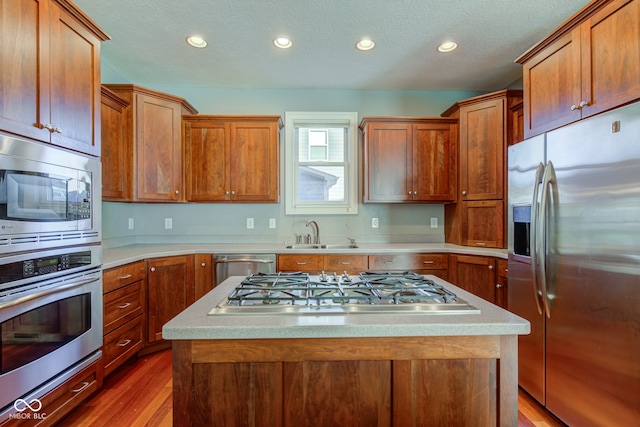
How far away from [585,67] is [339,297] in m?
1.91

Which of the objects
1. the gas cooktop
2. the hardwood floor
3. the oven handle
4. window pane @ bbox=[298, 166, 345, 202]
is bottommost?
the hardwood floor

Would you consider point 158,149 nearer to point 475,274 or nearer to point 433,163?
point 433,163

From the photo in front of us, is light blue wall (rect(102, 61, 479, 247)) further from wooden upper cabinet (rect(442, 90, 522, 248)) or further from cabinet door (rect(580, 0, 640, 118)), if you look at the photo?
cabinet door (rect(580, 0, 640, 118))

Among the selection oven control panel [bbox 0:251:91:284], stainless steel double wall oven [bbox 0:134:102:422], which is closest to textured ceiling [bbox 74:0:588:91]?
stainless steel double wall oven [bbox 0:134:102:422]

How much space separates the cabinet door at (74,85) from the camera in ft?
5.22

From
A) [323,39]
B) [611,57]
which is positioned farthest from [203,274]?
[611,57]

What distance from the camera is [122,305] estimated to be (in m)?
2.17

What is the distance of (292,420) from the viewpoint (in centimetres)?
94

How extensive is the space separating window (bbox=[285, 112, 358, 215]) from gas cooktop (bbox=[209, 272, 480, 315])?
6.63 feet

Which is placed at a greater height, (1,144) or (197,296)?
(1,144)

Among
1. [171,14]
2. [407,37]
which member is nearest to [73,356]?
[171,14]

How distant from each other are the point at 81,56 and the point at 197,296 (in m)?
2.04

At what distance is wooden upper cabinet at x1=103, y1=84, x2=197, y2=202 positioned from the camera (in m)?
2.67

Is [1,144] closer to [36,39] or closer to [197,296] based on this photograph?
[36,39]
